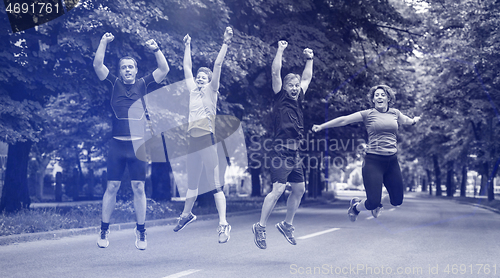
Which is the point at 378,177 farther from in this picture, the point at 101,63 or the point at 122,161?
the point at 101,63

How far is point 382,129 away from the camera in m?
6.40

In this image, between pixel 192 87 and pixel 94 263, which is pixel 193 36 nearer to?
pixel 192 87

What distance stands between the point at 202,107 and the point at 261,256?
12833mm

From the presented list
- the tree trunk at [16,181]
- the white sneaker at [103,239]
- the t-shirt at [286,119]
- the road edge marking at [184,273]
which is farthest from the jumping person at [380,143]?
the tree trunk at [16,181]

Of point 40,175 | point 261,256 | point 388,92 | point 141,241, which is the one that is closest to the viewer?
point 388,92

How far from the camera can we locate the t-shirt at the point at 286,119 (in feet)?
20.5

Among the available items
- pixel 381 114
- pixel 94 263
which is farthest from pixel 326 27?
pixel 94 263

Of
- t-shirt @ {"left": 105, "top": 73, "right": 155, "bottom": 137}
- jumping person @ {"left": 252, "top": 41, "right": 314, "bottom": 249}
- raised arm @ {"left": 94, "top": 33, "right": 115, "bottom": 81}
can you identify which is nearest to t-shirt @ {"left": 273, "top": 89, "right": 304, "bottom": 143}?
jumping person @ {"left": 252, "top": 41, "right": 314, "bottom": 249}

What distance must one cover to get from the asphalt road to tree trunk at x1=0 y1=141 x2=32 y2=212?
699cm

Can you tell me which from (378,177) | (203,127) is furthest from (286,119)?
(378,177)

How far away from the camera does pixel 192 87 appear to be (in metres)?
6.17

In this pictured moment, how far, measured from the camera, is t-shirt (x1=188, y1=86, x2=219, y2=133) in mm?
6090

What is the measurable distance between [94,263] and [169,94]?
6.88 metres

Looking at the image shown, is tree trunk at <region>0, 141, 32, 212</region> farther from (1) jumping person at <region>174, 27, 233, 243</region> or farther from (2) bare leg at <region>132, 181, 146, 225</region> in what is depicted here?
(1) jumping person at <region>174, 27, 233, 243</region>
